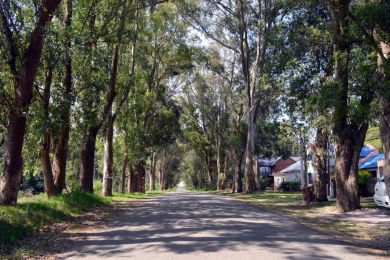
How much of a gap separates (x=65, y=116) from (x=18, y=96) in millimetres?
3491

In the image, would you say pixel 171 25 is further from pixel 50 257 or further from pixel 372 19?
pixel 50 257

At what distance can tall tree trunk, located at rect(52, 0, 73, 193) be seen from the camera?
1689 centimetres

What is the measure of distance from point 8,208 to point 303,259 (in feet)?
26.9

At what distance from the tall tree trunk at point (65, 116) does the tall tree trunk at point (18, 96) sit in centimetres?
163

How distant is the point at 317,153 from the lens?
24.9 m

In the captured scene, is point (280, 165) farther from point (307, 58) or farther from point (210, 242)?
point (210, 242)

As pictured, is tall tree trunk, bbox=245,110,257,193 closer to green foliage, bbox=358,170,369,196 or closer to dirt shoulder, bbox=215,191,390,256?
green foliage, bbox=358,170,369,196

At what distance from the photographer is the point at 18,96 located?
1460 centimetres

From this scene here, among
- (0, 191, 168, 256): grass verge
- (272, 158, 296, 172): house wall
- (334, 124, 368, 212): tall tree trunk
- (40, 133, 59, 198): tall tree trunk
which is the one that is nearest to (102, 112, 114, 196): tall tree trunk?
(40, 133, 59, 198): tall tree trunk

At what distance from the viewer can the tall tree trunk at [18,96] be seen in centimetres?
1424

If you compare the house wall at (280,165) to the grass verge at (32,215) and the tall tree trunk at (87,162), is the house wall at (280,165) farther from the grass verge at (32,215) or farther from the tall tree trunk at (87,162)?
the grass verge at (32,215)

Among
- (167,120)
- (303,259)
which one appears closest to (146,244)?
(303,259)

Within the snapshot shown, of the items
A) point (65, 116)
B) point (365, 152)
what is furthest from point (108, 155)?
point (365, 152)

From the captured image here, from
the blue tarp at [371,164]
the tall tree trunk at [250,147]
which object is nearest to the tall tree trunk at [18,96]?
the tall tree trunk at [250,147]
